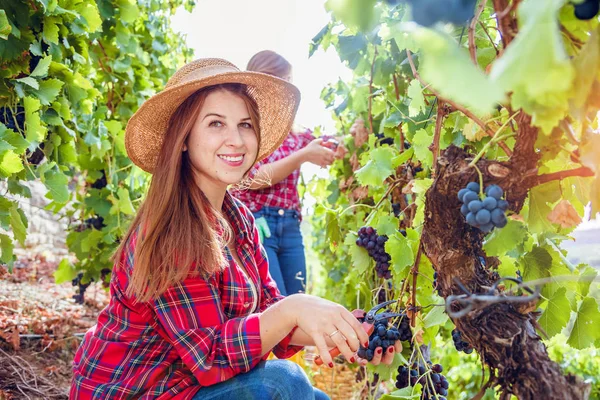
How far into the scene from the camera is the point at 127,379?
167 cm

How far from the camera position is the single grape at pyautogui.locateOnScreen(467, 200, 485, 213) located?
1.00m

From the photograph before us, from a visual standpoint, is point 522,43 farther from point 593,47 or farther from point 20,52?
point 20,52

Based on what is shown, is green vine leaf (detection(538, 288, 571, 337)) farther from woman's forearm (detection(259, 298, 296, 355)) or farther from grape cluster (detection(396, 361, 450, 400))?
woman's forearm (detection(259, 298, 296, 355))

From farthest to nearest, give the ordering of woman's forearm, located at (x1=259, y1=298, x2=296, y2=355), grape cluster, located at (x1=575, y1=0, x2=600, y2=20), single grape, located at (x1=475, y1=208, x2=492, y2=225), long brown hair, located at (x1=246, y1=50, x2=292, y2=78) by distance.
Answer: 1. long brown hair, located at (x1=246, y1=50, x2=292, y2=78)
2. woman's forearm, located at (x1=259, y1=298, x2=296, y2=355)
3. single grape, located at (x1=475, y1=208, x2=492, y2=225)
4. grape cluster, located at (x1=575, y1=0, x2=600, y2=20)

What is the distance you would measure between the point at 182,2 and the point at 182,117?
372 centimetres

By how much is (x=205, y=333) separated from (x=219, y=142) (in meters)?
0.62

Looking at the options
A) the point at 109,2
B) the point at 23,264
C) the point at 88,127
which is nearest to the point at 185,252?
the point at 88,127

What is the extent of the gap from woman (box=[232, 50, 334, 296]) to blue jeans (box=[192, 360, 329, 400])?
4.36ft

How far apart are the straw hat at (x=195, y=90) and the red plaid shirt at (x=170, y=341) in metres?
0.52

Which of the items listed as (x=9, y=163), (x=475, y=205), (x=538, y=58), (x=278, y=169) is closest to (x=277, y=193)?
(x=278, y=169)

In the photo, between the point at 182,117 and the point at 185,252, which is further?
the point at 182,117

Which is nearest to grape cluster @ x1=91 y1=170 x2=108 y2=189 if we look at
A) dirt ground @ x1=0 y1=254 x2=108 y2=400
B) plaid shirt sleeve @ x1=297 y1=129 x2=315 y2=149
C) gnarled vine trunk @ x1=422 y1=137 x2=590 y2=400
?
dirt ground @ x1=0 y1=254 x2=108 y2=400

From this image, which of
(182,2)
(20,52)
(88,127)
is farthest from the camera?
(182,2)

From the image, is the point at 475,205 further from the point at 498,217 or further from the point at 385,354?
the point at 385,354
